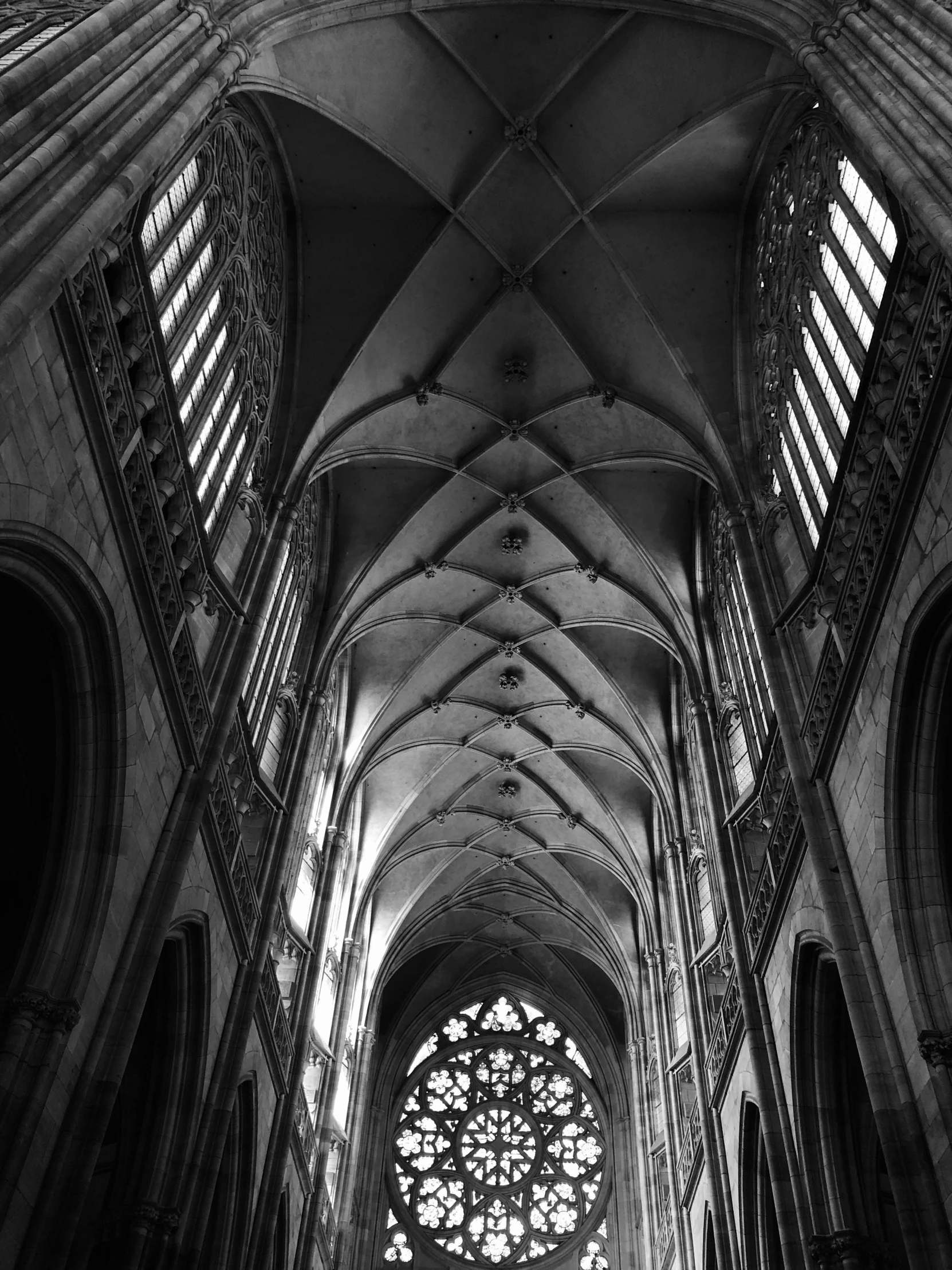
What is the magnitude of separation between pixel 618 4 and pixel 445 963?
2385 centimetres

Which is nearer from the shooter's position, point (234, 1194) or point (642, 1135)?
point (234, 1194)

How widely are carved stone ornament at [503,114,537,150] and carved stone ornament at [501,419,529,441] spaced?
4788 millimetres

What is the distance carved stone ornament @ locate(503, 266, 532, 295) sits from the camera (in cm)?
1958

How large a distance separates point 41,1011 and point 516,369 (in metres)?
14.1

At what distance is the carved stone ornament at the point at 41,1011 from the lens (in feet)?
31.2

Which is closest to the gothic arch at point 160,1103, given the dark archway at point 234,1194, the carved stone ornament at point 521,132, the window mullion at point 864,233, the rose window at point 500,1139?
the dark archway at point 234,1194

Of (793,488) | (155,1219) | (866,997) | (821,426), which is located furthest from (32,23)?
(866,997)

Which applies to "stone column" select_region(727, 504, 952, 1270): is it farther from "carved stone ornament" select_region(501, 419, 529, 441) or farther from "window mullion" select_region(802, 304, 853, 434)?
"carved stone ornament" select_region(501, 419, 529, 441)

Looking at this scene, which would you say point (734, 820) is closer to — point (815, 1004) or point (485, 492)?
point (815, 1004)

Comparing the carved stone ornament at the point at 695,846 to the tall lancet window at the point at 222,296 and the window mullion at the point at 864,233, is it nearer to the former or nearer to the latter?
the tall lancet window at the point at 222,296

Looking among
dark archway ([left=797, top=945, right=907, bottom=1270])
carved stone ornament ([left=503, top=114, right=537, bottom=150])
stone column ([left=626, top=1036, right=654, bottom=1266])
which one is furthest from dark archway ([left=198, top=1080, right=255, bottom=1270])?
carved stone ornament ([left=503, top=114, right=537, bottom=150])

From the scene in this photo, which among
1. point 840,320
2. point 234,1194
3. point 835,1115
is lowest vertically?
point 835,1115

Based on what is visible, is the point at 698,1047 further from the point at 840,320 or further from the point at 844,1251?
the point at 840,320

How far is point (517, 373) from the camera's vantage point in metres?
20.8
